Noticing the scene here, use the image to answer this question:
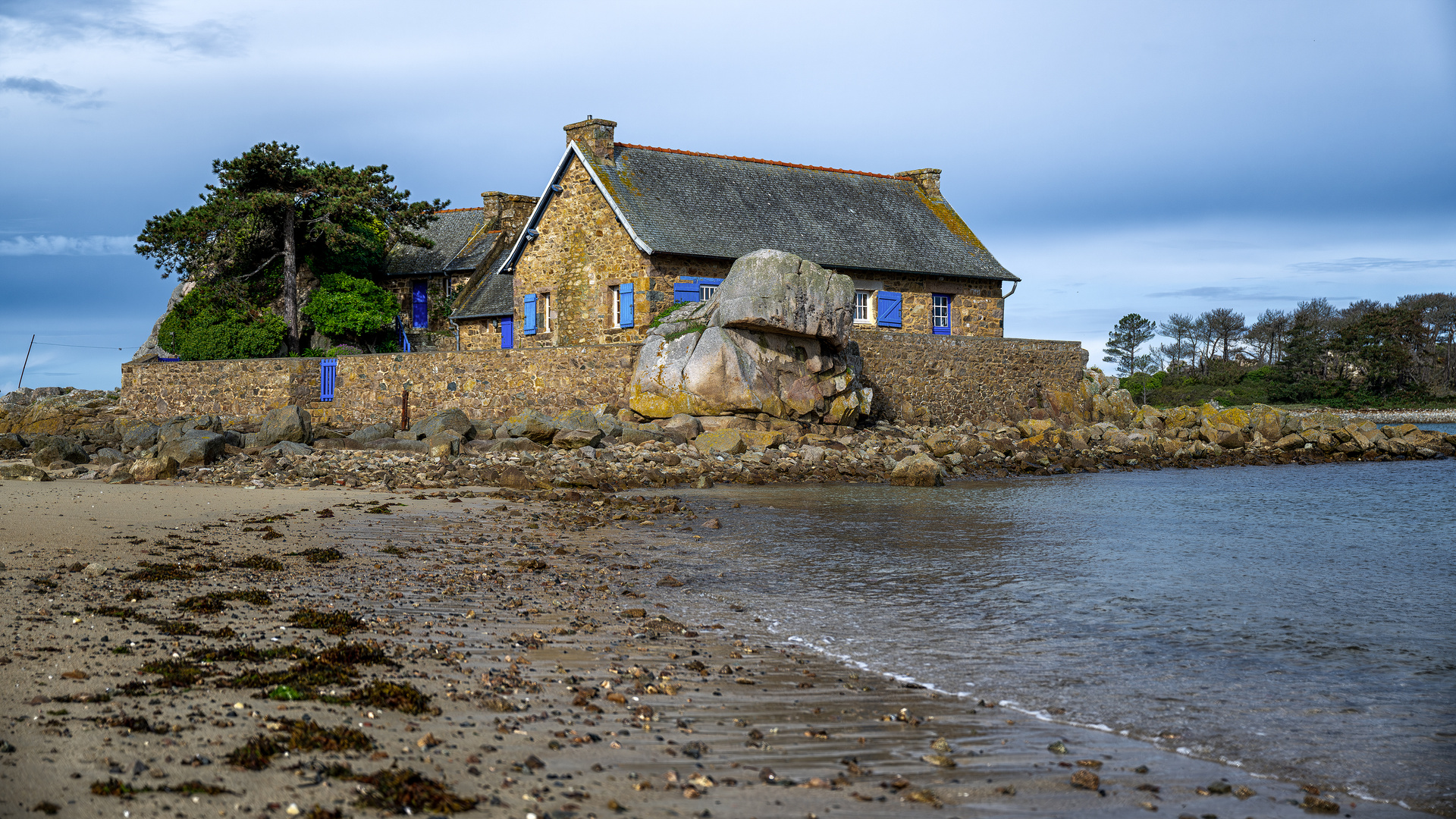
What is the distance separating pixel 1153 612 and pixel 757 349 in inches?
627

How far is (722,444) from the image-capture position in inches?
832

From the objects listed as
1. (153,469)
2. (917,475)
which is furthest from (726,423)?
(153,469)

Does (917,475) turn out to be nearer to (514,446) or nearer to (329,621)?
(514,446)

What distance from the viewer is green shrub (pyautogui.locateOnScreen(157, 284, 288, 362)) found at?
107ft

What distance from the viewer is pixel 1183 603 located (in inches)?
346

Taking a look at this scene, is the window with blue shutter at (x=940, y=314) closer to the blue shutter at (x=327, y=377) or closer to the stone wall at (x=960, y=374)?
the stone wall at (x=960, y=374)

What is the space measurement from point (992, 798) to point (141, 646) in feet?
15.2

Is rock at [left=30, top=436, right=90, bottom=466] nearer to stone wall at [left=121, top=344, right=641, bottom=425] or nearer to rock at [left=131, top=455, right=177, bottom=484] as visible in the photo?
rock at [left=131, top=455, right=177, bottom=484]

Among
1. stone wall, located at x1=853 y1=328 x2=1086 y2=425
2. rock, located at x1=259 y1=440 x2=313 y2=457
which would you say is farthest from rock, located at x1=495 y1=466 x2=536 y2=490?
stone wall, located at x1=853 y1=328 x2=1086 y2=425

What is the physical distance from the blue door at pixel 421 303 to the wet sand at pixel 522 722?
31.0 m

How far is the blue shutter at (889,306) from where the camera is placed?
101ft

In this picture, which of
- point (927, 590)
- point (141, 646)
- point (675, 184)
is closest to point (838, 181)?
point (675, 184)

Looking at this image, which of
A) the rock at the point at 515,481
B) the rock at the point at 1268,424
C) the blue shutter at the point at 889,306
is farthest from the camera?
the rock at the point at 1268,424

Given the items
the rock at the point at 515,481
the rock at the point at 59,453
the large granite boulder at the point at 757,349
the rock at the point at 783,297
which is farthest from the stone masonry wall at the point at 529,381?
the rock at the point at 59,453
